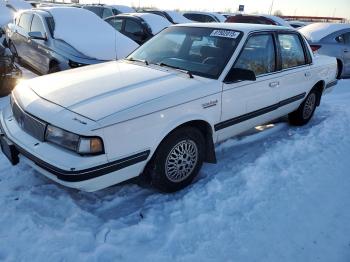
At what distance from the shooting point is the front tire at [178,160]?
3.27 metres

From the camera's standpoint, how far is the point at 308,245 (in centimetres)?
288

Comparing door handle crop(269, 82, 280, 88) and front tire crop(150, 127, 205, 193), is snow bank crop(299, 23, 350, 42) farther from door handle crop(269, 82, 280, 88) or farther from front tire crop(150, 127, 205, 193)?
front tire crop(150, 127, 205, 193)

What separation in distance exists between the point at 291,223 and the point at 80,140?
6.41 ft

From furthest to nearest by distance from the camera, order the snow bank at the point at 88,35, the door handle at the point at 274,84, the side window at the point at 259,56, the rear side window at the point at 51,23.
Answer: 1. the rear side window at the point at 51,23
2. the snow bank at the point at 88,35
3. the door handle at the point at 274,84
4. the side window at the point at 259,56

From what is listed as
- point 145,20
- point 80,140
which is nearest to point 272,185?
point 80,140

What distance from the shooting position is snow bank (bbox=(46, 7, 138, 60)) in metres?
6.92

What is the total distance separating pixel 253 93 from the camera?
160 inches

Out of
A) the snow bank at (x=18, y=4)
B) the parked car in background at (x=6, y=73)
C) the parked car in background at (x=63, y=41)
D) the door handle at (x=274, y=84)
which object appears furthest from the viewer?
the snow bank at (x=18, y=4)

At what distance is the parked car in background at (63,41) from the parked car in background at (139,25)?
216cm

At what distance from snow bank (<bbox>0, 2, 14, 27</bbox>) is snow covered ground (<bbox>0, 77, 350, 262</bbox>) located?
10.8 metres

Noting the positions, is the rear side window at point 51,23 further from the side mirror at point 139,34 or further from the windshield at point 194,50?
the windshield at point 194,50

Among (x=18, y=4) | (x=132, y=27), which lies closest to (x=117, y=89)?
(x=132, y=27)

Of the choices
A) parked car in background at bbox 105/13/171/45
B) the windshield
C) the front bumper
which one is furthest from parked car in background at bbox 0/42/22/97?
parked car in background at bbox 105/13/171/45

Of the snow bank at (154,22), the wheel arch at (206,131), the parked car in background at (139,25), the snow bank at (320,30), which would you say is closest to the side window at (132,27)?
the parked car in background at (139,25)
